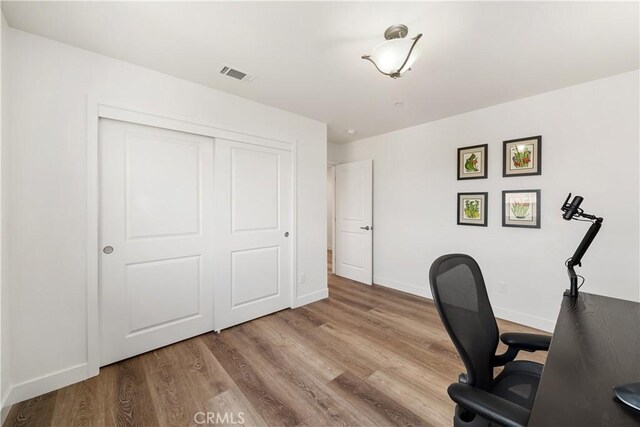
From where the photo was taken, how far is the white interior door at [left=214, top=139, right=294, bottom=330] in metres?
2.63

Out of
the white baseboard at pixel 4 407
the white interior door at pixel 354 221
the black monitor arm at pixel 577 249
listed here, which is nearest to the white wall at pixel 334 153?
the white interior door at pixel 354 221

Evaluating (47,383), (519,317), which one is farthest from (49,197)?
(519,317)

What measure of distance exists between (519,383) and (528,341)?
19 cm

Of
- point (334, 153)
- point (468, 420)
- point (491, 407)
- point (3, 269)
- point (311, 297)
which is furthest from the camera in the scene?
point (334, 153)

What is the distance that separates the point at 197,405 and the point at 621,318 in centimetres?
237

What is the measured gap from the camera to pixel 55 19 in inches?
63.0

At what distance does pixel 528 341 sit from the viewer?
118 centimetres

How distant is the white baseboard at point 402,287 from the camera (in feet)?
11.8

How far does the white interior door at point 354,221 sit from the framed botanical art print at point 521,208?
5.96 ft

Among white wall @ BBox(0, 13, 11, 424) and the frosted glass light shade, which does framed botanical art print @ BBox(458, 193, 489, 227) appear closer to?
the frosted glass light shade

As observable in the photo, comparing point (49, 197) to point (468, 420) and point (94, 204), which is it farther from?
point (468, 420)

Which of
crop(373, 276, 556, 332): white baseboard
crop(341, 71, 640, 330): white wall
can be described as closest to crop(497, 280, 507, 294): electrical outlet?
crop(341, 71, 640, 330): white wall

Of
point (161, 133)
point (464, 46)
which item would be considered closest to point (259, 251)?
point (161, 133)

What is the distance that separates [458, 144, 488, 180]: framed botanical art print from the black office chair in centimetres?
230
